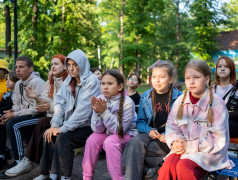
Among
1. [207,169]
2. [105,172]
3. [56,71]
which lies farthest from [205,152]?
[56,71]

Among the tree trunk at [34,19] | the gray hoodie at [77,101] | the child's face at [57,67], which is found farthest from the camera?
the tree trunk at [34,19]

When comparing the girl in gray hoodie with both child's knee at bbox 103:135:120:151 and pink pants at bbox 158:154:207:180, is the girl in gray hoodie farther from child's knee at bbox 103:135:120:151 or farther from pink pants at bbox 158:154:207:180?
pink pants at bbox 158:154:207:180

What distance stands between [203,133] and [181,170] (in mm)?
495

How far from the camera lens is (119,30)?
32438mm

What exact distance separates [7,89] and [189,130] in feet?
14.5

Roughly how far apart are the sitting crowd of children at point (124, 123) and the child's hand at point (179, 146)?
0.01m

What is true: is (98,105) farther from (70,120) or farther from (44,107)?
(44,107)

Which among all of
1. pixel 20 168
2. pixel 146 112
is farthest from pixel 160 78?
pixel 20 168

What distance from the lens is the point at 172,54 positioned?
3797 centimetres

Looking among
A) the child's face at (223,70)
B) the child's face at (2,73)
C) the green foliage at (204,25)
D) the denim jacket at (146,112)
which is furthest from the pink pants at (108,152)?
the green foliage at (204,25)

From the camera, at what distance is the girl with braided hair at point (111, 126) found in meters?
3.03

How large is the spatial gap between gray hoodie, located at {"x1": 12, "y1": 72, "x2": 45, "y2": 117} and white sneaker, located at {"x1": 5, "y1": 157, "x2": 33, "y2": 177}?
35.1 inches

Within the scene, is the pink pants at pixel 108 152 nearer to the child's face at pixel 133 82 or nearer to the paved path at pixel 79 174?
the paved path at pixel 79 174

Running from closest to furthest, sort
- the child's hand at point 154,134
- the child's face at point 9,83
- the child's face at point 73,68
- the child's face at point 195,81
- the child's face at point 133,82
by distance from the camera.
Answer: the child's face at point 195,81 → the child's hand at point 154,134 → the child's face at point 73,68 → the child's face at point 9,83 → the child's face at point 133,82
